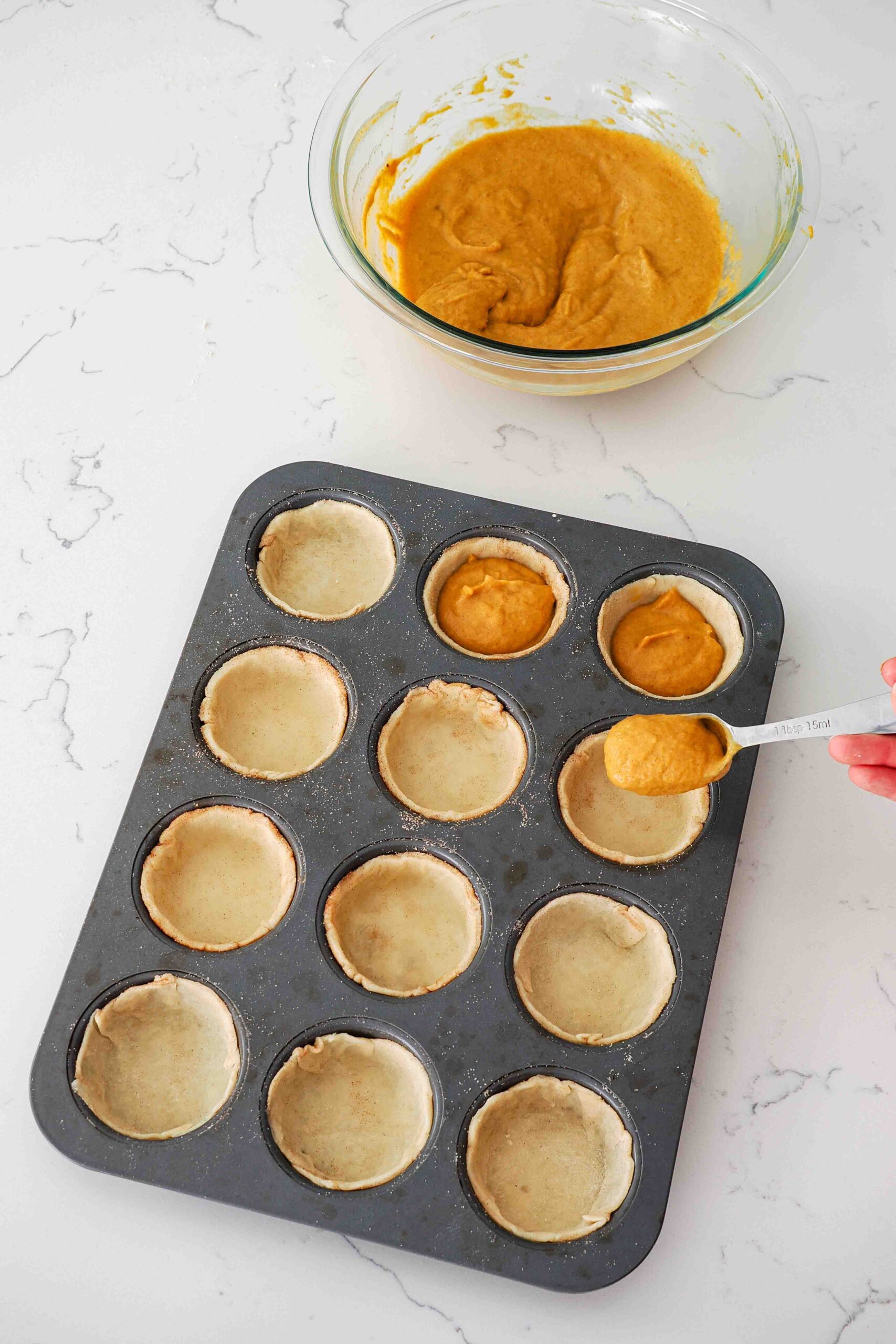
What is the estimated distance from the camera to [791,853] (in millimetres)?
2480

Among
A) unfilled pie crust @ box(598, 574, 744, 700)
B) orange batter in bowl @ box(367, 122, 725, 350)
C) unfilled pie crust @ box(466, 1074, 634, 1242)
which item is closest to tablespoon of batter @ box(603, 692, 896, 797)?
unfilled pie crust @ box(598, 574, 744, 700)

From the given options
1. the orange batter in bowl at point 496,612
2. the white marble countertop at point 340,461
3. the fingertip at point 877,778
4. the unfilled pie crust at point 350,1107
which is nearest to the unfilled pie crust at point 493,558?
the orange batter in bowl at point 496,612

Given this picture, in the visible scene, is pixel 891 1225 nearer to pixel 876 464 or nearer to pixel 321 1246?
pixel 321 1246

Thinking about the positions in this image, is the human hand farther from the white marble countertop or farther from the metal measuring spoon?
the white marble countertop

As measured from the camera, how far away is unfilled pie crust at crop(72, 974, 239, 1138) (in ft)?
7.22

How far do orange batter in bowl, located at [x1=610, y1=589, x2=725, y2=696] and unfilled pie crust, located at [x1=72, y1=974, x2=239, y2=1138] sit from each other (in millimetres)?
1198

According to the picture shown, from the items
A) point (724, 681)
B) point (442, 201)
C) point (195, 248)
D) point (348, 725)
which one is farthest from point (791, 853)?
point (195, 248)

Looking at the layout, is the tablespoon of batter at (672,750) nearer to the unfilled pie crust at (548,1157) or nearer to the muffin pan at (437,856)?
the muffin pan at (437,856)

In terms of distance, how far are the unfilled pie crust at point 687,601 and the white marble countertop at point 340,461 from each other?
0.72 ft

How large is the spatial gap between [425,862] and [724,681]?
805mm

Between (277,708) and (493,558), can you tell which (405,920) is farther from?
(493,558)

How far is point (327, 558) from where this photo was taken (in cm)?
275

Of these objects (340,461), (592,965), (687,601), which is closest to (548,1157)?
(592,965)

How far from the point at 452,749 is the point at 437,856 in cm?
29
